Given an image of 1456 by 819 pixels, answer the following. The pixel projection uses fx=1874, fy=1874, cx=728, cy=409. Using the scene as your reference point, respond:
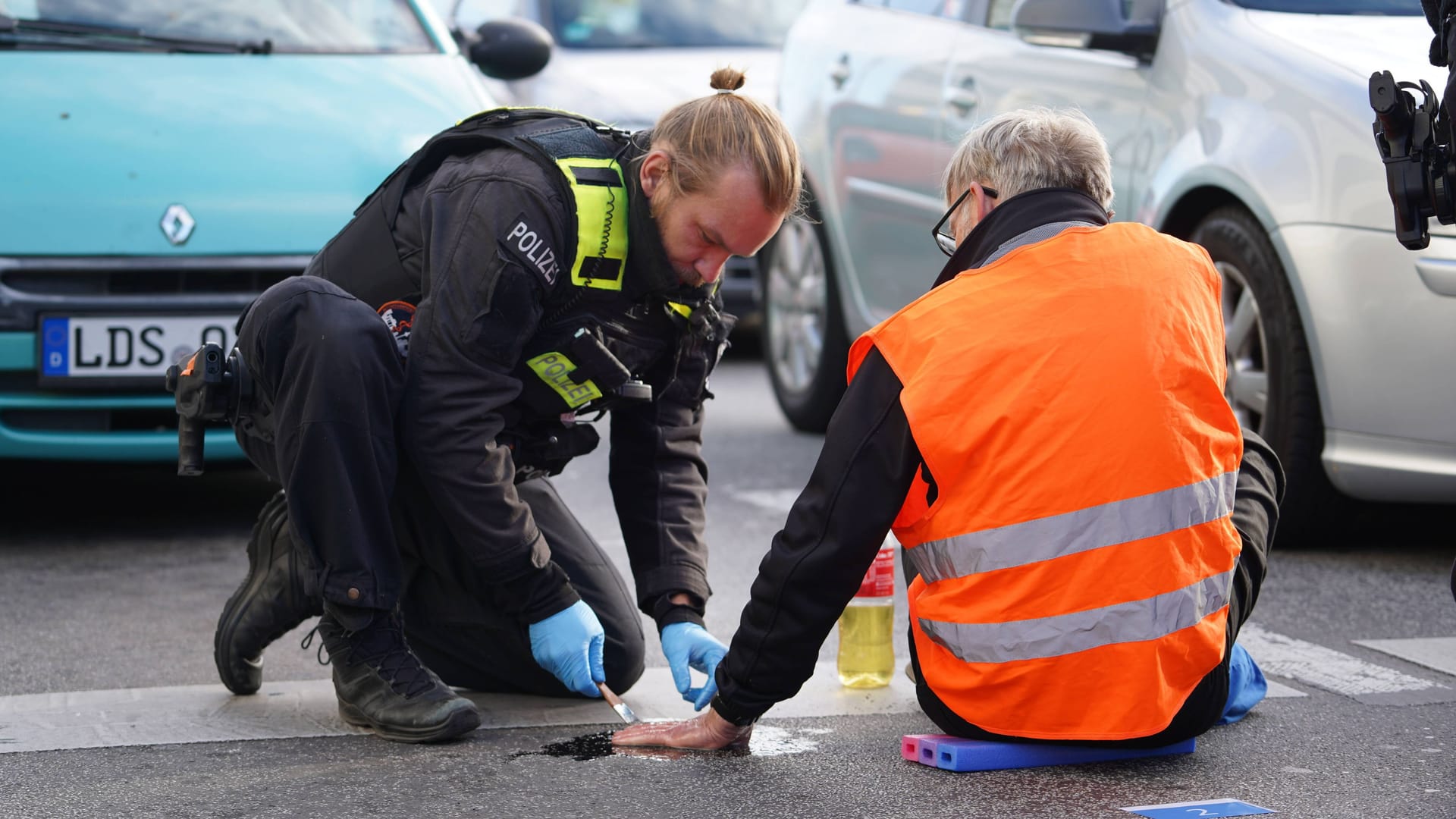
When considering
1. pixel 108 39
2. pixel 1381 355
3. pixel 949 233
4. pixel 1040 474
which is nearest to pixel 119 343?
pixel 108 39

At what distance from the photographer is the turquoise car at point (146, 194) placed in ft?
14.3

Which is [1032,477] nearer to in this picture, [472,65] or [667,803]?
[667,803]

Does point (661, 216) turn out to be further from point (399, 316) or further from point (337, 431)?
point (337, 431)

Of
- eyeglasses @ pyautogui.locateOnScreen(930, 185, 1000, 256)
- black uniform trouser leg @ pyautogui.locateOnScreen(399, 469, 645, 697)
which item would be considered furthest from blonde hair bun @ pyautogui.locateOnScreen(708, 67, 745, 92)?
black uniform trouser leg @ pyautogui.locateOnScreen(399, 469, 645, 697)

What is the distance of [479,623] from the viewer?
3295mm

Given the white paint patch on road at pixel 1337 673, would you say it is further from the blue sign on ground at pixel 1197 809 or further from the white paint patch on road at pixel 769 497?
the white paint patch on road at pixel 769 497

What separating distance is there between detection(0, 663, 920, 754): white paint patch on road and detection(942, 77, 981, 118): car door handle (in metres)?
2.28

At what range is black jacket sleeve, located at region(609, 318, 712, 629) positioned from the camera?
10.9 feet

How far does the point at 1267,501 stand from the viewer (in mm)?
3047

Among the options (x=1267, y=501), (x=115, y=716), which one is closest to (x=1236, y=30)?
(x=1267, y=501)

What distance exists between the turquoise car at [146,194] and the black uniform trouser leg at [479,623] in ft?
4.36

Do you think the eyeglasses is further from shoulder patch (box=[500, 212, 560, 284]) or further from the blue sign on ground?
the blue sign on ground

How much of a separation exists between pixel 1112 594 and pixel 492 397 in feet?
3.41

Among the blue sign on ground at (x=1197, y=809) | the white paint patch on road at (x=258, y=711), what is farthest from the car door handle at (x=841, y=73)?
the blue sign on ground at (x=1197, y=809)
